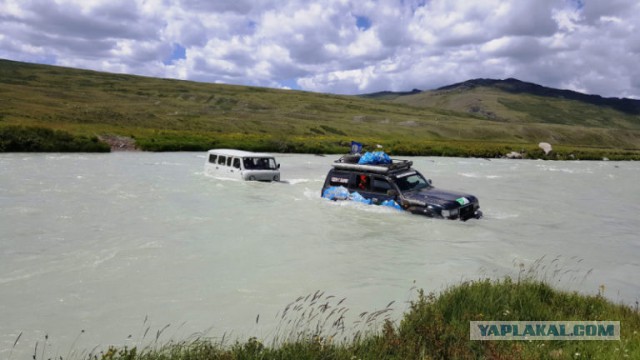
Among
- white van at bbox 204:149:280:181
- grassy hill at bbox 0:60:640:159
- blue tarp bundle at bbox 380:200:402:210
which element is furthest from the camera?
grassy hill at bbox 0:60:640:159

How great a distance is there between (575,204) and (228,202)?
16.4 meters

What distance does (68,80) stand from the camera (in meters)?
148

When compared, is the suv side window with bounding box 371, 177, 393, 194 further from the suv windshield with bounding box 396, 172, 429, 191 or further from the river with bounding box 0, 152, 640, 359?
the river with bounding box 0, 152, 640, 359

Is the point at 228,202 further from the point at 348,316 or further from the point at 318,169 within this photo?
the point at 318,169

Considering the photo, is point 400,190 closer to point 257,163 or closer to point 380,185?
point 380,185

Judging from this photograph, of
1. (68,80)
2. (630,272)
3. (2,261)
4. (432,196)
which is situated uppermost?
(68,80)

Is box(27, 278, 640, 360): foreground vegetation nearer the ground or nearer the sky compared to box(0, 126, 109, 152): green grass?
nearer the ground

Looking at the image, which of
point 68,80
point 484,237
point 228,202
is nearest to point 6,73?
point 68,80

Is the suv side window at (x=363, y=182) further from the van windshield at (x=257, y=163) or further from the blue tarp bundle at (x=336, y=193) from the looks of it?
the van windshield at (x=257, y=163)

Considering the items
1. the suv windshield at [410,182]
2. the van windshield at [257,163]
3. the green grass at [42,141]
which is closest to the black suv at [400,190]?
the suv windshield at [410,182]

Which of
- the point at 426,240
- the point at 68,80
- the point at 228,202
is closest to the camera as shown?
the point at 426,240

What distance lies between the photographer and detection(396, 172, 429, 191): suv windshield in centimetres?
1574

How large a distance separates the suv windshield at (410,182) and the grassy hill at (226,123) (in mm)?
35092

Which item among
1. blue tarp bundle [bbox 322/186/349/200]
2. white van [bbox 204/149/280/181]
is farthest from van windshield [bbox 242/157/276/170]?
blue tarp bundle [bbox 322/186/349/200]
